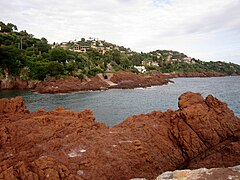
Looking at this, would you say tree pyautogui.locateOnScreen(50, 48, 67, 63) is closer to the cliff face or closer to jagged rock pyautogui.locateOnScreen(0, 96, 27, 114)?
jagged rock pyautogui.locateOnScreen(0, 96, 27, 114)

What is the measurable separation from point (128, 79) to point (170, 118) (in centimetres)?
6553

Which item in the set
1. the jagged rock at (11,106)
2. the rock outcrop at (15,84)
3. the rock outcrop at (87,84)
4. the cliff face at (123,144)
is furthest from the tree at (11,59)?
the cliff face at (123,144)

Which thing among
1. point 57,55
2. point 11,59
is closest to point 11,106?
point 11,59

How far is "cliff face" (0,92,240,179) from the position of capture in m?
10.6

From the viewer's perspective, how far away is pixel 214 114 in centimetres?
1498

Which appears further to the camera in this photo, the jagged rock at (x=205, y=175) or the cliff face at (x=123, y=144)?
the cliff face at (x=123, y=144)

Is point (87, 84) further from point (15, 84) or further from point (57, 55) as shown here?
point (15, 84)

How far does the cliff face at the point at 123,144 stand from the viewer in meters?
10.6

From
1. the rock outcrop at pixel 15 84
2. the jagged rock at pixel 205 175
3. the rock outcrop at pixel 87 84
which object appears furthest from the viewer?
the rock outcrop at pixel 15 84

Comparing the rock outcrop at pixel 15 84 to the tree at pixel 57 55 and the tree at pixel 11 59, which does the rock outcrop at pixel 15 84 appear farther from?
the tree at pixel 57 55

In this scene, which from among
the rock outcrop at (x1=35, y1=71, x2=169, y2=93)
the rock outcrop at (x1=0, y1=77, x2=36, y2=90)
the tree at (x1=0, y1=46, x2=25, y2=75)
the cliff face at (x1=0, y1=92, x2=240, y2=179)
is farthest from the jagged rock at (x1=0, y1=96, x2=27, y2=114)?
the rock outcrop at (x1=0, y1=77, x2=36, y2=90)

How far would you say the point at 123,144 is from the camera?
1267 centimetres

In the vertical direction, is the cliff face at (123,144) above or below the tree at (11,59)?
below

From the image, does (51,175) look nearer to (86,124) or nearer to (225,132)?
(86,124)
